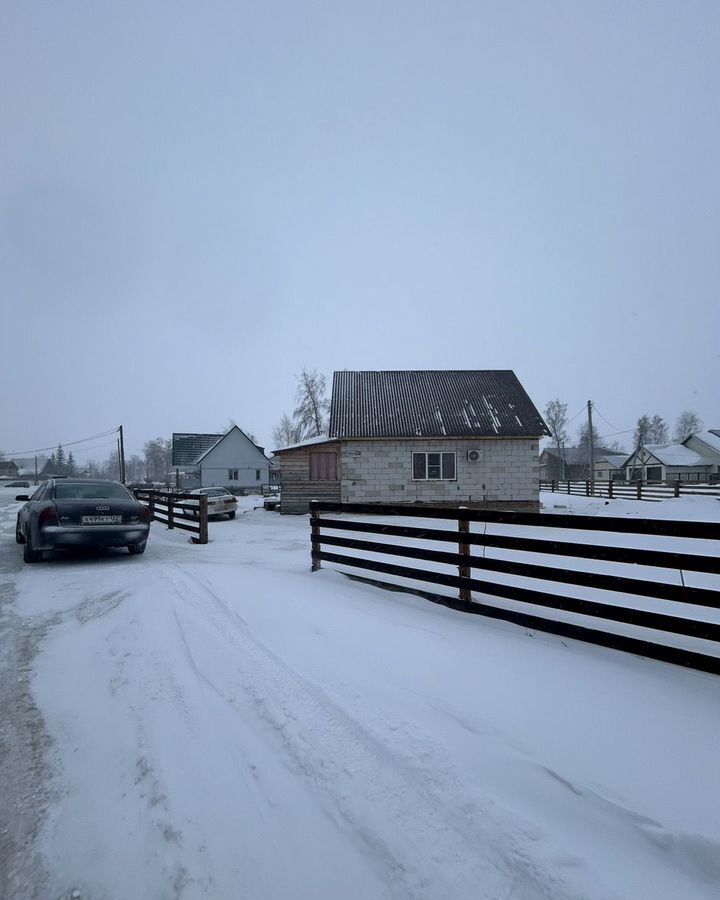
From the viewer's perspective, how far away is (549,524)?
12.5ft

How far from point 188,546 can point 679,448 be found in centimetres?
5456

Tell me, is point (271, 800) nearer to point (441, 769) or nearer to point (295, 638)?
point (441, 769)

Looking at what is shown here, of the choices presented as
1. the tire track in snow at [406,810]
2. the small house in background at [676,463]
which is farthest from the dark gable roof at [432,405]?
the small house in background at [676,463]

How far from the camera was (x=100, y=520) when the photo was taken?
23.0 feet

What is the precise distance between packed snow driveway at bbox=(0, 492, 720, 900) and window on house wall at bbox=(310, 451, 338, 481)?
1456cm

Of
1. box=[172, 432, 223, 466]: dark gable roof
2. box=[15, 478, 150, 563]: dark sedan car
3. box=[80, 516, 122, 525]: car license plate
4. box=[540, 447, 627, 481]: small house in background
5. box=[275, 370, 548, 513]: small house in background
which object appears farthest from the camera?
box=[540, 447, 627, 481]: small house in background

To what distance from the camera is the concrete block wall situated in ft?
54.2

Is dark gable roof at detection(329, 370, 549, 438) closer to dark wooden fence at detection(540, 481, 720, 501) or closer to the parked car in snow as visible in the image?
the parked car in snow

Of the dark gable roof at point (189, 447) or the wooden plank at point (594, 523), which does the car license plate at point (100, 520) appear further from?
the dark gable roof at point (189, 447)

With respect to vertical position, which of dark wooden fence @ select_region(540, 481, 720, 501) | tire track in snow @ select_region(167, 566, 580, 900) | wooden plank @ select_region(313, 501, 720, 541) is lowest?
dark wooden fence @ select_region(540, 481, 720, 501)

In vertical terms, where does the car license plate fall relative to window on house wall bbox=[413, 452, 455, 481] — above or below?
below

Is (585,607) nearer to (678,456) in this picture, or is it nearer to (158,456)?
(678,456)

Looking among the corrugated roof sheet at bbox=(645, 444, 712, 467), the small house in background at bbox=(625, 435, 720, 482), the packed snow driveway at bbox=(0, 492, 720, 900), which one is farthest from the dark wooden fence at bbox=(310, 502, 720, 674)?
the corrugated roof sheet at bbox=(645, 444, 712, 467)

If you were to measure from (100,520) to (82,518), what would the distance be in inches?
9.8
